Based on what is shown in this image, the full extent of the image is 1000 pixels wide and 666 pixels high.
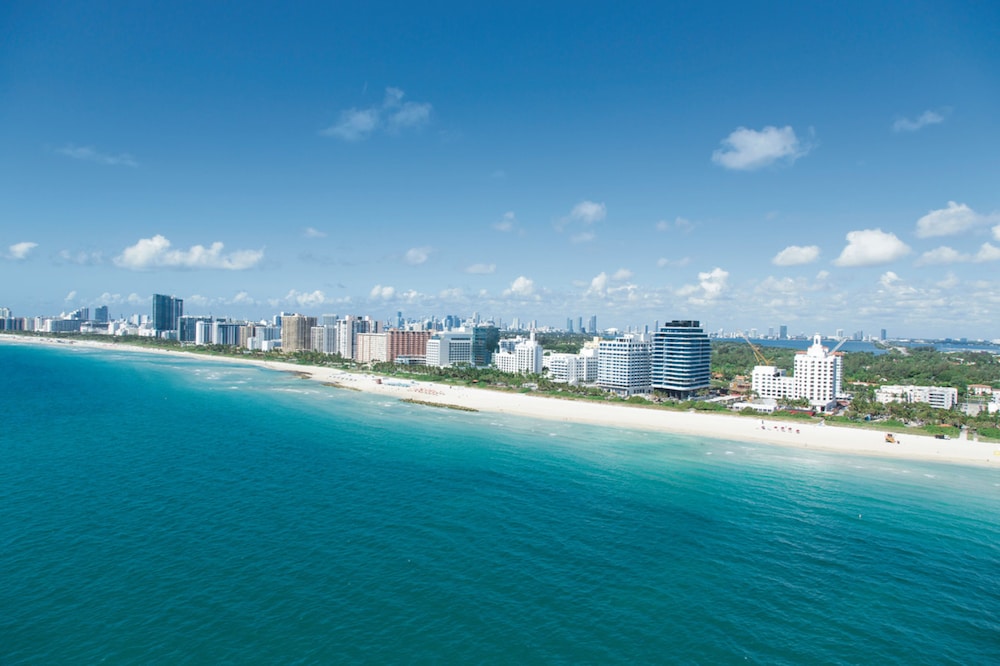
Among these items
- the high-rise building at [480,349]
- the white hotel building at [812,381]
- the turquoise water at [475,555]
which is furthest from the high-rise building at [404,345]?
the turquoise water at [475,555]

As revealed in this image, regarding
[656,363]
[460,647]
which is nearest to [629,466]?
[460,647]

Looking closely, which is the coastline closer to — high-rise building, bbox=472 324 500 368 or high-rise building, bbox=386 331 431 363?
high-rise building, bbox=472 324 500 368

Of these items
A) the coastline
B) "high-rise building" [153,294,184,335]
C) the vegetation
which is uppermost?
"high-rise building" [153,294,184,335]

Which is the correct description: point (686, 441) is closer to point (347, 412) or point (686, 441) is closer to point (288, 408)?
point (347, 412)

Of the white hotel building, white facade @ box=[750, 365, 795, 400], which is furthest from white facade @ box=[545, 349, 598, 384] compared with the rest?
the white hotel building

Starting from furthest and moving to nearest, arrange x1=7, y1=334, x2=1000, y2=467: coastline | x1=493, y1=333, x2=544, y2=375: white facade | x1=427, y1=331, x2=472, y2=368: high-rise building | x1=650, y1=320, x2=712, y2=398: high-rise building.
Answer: x1=427, y1=331, x2=472, y2=368: high-rise building
x1=493, y1=333, x2=544, y2=375: white facade
x1=650, y1=320, x2=712, y2=398: high-rise building
x1=7, y1=334, x2=1000, y2=467: coastline

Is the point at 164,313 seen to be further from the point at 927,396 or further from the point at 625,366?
the point at 927,396
